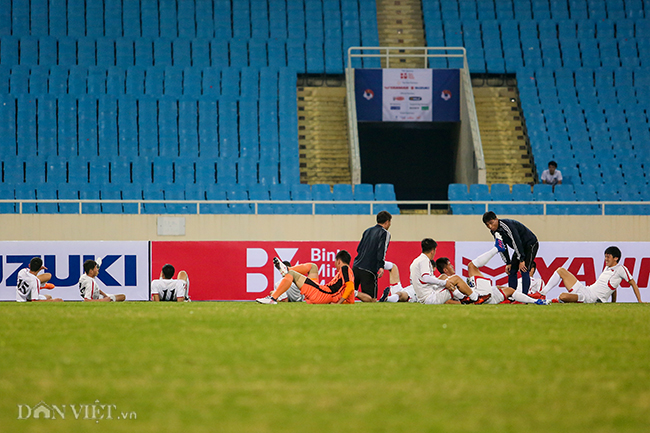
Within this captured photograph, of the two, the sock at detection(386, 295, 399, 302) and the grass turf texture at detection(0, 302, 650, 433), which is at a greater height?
the sock at detection(386, 295, 399, 302)

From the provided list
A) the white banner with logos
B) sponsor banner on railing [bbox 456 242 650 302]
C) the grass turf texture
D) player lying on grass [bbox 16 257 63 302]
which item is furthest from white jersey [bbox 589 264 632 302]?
the white banner with logos

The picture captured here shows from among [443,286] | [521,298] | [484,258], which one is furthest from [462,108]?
[484,258]

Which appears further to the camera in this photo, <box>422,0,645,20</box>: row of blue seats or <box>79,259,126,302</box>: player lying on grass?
<box>422,0,645,20</box>: row of blue seats

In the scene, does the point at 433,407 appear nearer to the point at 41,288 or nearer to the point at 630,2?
the point at 41,288

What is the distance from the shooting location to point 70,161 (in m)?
20.8

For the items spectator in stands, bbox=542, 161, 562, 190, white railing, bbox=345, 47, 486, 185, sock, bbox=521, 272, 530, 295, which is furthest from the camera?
white railing, bbox=345, 47, 486, 185

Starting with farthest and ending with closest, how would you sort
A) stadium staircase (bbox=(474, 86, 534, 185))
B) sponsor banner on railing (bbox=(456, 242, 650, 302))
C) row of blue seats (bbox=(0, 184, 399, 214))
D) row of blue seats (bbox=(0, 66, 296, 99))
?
row of blue seats (bbox=(0, 66, 296, 99))
stadium staircase (bbox=(474, 86, 534, 185))
row of blue seats (bbox=(0, 184, 399, 214))
sponsor banner on railing (bbox=(456, 242, 650, 302))

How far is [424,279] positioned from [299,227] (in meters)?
6.33

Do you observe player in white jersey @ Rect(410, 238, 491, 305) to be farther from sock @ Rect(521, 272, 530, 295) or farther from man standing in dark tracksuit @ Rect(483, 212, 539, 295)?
man standing in dark tracksuit @ Rect(483, 212, 539, 295)

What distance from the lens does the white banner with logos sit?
941 inches

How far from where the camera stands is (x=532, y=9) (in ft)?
89.2

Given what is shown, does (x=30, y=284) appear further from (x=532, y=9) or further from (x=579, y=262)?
(x=532, y=9)

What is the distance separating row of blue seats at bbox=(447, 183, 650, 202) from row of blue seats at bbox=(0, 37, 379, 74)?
715 cm

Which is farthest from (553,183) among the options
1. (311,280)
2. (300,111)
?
(311,280)
